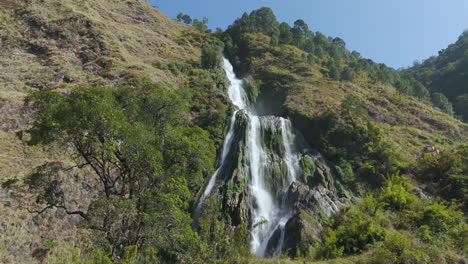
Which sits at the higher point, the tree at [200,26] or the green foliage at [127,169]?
the tree at [200,26]

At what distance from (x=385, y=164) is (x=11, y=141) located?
36768mm

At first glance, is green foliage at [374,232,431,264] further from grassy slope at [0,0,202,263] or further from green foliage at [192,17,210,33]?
green foliage at [192,17,210,33]

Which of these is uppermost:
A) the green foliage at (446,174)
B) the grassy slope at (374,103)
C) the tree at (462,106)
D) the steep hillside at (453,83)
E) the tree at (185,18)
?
the tree at (185,18)

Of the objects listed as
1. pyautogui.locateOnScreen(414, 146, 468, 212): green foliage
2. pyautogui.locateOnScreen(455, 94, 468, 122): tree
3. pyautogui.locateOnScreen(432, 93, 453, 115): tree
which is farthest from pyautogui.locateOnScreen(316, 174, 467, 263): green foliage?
pyautogui.locateOnScreen(455, 94, 468, 122): tree

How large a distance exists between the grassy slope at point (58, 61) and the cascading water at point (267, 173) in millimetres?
11283

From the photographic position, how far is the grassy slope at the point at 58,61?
56.6 feet

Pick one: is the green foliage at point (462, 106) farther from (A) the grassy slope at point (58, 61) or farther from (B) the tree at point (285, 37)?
(A) the grassy slope at point (58, 61)

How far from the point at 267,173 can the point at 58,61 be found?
35384 mm

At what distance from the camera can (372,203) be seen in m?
18.1

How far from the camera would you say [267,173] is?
26.3m

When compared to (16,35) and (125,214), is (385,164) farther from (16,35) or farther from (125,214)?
(16,35)

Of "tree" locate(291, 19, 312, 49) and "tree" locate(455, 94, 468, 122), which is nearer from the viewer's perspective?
"tree" locate(455, 94, 468, 122)

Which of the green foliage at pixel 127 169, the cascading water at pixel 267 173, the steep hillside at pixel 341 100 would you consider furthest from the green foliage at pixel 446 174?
the green foliage at pixel 127 169

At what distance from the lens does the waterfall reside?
67.8ft
